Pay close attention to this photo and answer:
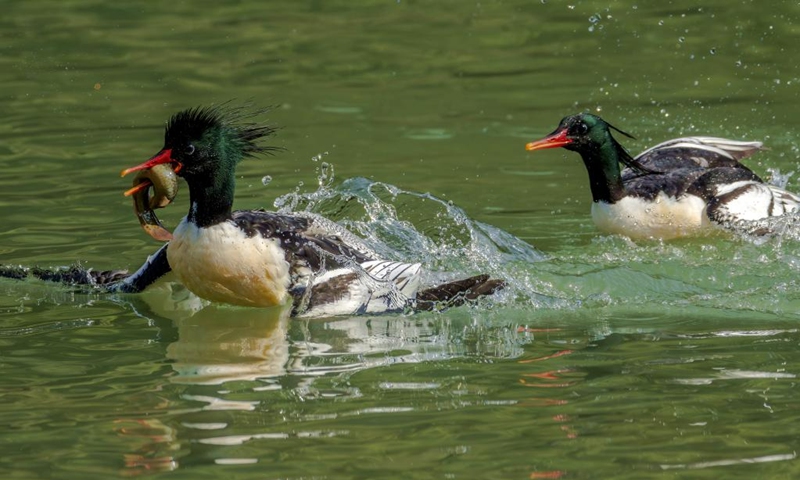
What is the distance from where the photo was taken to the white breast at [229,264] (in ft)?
28.9

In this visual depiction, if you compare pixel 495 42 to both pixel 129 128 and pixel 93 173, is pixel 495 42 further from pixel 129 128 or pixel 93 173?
pixel 93 173

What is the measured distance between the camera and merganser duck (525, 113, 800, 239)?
10.8m

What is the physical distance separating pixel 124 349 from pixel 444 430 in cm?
261

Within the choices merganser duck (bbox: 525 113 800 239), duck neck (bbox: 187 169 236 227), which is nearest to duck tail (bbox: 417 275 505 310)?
duck neck (bbox: 187 169 236 227)

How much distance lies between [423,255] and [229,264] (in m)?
1.78

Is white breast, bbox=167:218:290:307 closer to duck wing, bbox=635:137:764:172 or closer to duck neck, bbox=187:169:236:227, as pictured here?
duck neck, bbox=187:169:236:227

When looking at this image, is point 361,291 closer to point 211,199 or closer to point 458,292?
point 458,292

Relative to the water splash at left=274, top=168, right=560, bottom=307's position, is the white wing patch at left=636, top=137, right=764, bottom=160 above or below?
above

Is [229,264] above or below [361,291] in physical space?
above

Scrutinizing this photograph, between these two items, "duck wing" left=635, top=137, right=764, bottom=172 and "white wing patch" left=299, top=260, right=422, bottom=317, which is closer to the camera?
"white wing patch" left=299, top=260, right=422, bottom=317

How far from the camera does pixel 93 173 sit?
Answer: 12938 millimetres

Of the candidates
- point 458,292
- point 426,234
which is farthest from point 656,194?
point 458,292

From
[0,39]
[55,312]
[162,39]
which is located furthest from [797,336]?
[0,39]

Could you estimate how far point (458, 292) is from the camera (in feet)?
29.0
